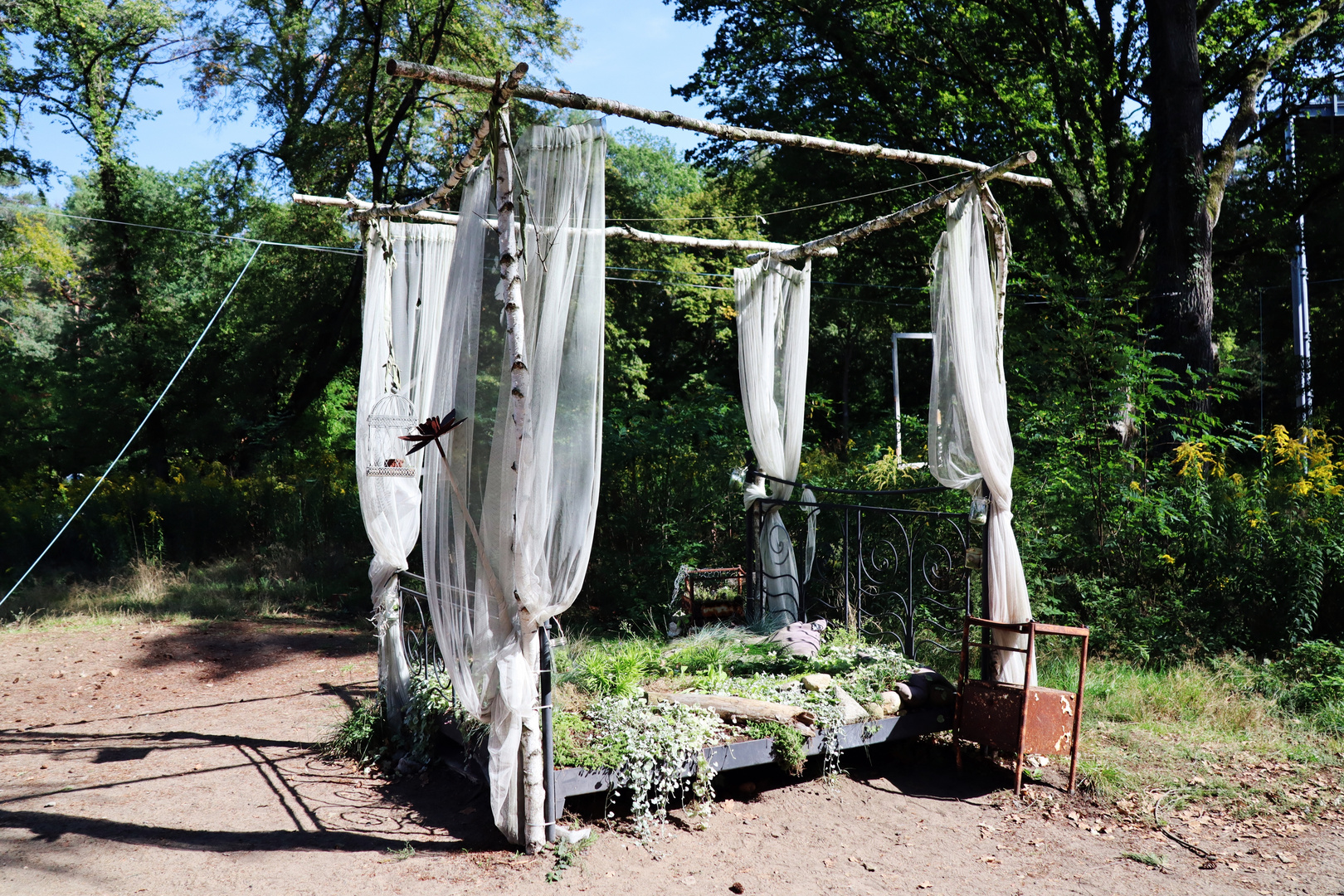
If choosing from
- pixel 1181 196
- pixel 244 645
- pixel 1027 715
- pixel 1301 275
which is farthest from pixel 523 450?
pixel 1301 275

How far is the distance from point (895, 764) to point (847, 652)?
67cm

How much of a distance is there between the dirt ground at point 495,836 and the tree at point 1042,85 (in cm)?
706

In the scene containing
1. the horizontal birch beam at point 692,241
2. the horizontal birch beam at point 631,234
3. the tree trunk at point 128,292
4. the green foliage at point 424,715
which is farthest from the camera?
the tree trunk at point 128,292

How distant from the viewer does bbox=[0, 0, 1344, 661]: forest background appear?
6.72 metres

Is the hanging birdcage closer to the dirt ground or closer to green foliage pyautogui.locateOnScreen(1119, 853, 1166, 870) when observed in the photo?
the dirt ground

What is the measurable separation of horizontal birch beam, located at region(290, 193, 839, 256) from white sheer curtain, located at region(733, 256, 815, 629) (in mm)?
184

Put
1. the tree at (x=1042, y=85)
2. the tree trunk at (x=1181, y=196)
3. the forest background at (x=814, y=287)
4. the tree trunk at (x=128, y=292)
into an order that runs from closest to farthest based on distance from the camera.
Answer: the forest background at (x=814, y=287) < the tree trunk at (x=1181, y=196) < the tree at (x=1042, y=85) < the tree trunk at (x=128, y=292)

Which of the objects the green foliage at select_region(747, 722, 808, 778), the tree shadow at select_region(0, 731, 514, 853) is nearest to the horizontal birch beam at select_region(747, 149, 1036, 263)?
the green foliage at select_region(747, 722, 808, 778)

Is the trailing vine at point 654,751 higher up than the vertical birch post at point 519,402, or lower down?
lower down

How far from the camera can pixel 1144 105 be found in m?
11.3

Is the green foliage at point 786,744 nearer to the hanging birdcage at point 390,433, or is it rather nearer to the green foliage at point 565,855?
the green foliage at point 565,855

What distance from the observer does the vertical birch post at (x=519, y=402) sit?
344 cm

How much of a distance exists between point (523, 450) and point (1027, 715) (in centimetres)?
271

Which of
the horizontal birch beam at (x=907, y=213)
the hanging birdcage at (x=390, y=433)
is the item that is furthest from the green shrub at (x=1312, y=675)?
the hanging birdcage at (x=390, y=433)
